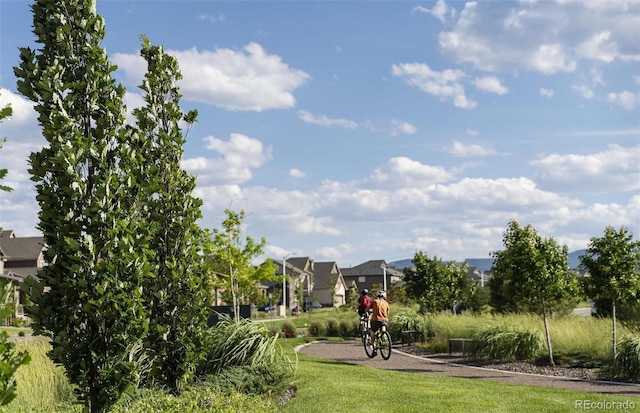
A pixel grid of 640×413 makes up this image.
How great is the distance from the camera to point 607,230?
1714 centimetres

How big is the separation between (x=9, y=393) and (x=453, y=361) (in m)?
16.5

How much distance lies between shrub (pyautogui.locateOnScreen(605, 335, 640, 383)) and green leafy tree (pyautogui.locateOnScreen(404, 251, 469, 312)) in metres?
15.2

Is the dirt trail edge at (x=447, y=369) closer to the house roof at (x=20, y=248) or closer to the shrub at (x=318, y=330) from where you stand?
the shrub at (x=318, y=330)

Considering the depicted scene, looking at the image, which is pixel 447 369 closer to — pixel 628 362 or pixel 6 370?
pixel 628 362

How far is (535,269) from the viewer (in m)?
17.7

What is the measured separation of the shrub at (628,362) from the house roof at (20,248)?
56.6m

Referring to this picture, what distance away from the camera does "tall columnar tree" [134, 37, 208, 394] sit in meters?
10.3

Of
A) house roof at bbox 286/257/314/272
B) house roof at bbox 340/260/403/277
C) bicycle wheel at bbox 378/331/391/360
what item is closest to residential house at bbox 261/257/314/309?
house roof at bbox 286/257/314/272

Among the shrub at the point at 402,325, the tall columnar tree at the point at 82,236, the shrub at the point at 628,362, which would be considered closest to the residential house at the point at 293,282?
the shrub at the point at 402,325

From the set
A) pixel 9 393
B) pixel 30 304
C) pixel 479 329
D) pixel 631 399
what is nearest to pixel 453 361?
pixel 479 329

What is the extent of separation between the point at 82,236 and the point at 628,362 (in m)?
12.8

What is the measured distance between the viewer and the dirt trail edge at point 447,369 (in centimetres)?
1360

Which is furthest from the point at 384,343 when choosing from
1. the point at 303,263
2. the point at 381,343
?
the point at 303,263

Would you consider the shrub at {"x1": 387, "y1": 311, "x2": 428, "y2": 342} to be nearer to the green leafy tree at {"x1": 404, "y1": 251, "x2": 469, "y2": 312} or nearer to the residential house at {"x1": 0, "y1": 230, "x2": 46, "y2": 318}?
the green leafy tree at {"x1": 404, "y1": 251, "x2": 469, "y2": 312}
